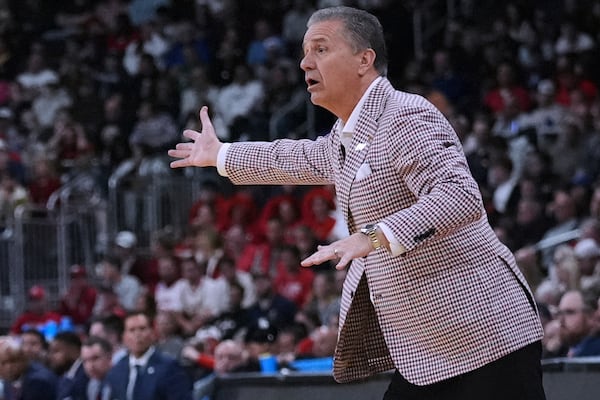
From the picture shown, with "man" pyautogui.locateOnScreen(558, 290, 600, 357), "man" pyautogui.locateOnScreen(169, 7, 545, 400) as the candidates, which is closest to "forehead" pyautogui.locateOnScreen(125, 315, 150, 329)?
"man" pyautogui.locateOnScreen(558, 290, 600, 357)

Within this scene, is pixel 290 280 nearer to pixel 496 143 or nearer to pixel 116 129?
A: pixel 496 143

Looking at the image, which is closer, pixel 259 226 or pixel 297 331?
pixel 297 331

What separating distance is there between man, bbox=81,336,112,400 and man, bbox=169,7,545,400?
554cm

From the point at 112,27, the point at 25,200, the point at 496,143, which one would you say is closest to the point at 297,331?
the point at 496,143

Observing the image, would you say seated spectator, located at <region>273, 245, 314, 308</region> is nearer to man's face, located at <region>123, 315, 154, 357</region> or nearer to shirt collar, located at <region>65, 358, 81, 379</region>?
shirt collar, located at <region>65, 358, 81, 379</region>

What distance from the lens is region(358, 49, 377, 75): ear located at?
4.03 metres

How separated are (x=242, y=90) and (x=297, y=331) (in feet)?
21.4

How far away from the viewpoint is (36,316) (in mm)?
13117

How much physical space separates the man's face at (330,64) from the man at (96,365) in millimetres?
5711

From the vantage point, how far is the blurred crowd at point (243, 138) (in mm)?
10320

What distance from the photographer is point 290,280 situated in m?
12.3

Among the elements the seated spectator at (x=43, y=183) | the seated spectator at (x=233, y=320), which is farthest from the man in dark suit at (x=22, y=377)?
the seated spectator at (x=43, y=183)

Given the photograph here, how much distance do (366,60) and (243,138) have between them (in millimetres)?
11215

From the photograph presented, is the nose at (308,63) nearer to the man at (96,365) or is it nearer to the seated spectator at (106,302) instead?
the man at (96,365)
